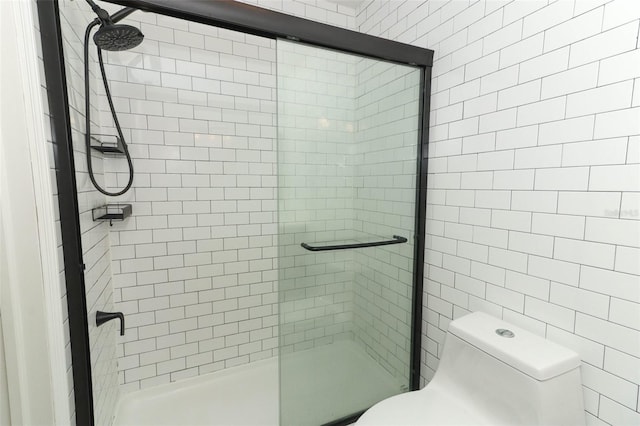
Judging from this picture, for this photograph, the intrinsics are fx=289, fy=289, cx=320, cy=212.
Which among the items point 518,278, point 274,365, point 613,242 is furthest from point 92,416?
point 613,242

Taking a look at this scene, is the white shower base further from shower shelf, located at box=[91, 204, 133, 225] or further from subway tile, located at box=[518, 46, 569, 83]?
subway tile, located at box=[518, 46, 569, 83]

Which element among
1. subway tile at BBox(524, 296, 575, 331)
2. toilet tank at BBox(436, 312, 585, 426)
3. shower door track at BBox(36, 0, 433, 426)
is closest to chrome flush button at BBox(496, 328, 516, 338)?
toilet tank at BBox(436, 312, 585, 426)

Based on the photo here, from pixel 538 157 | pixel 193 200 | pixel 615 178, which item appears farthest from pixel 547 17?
pixel 193 200

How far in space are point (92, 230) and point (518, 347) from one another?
1847mm

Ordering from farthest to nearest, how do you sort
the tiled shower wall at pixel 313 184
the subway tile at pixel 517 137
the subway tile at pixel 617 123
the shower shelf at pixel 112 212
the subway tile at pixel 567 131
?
the shower shelf at pixel 112 212 → the tiled shower wall at pixel 313 184 → the subway tile at pixel 517 137 → the subway tile at pixel 567 131 → the subway tile at pixel 617 123

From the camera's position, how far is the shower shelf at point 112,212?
1.44m

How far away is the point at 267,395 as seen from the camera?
1902mm

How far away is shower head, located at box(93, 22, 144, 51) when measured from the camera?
44.9 inches

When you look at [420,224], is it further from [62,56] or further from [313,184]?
[62,56]

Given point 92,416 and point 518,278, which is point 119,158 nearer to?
point 92,416

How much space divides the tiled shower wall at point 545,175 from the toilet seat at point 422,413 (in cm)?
39

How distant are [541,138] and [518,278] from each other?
0.55 metres

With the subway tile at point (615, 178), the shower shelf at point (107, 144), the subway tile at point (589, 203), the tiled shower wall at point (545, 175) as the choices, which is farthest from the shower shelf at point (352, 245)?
the shower shelf at point (107, 144)

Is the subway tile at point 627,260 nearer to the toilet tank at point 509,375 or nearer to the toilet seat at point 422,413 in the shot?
the toilet tank at point 509,375
